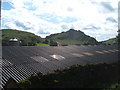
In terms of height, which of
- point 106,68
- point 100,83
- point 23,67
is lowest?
point 100,83

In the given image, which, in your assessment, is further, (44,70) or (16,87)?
(44,70)

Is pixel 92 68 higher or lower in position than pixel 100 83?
higher

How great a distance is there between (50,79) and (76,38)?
174765mm

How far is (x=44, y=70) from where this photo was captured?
1521cm

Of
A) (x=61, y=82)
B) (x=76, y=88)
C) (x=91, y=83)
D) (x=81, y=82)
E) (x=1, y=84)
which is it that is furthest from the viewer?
(x=91, y=83)

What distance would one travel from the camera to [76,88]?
16453 millimetres

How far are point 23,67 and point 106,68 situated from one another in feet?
42.3

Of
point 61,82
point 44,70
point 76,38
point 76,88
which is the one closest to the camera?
point 61,82

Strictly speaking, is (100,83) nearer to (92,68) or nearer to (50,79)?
(92,68)

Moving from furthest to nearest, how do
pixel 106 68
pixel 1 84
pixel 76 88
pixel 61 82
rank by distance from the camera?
pixel 106 68 → pixel 76 88 → pixel 61 82 → pixel 1 84

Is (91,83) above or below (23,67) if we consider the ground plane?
below

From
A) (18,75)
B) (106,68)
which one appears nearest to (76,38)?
(106,68)

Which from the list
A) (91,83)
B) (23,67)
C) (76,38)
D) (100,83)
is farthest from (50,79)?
(76,38)

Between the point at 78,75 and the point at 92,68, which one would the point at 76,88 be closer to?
the point at 78,75
